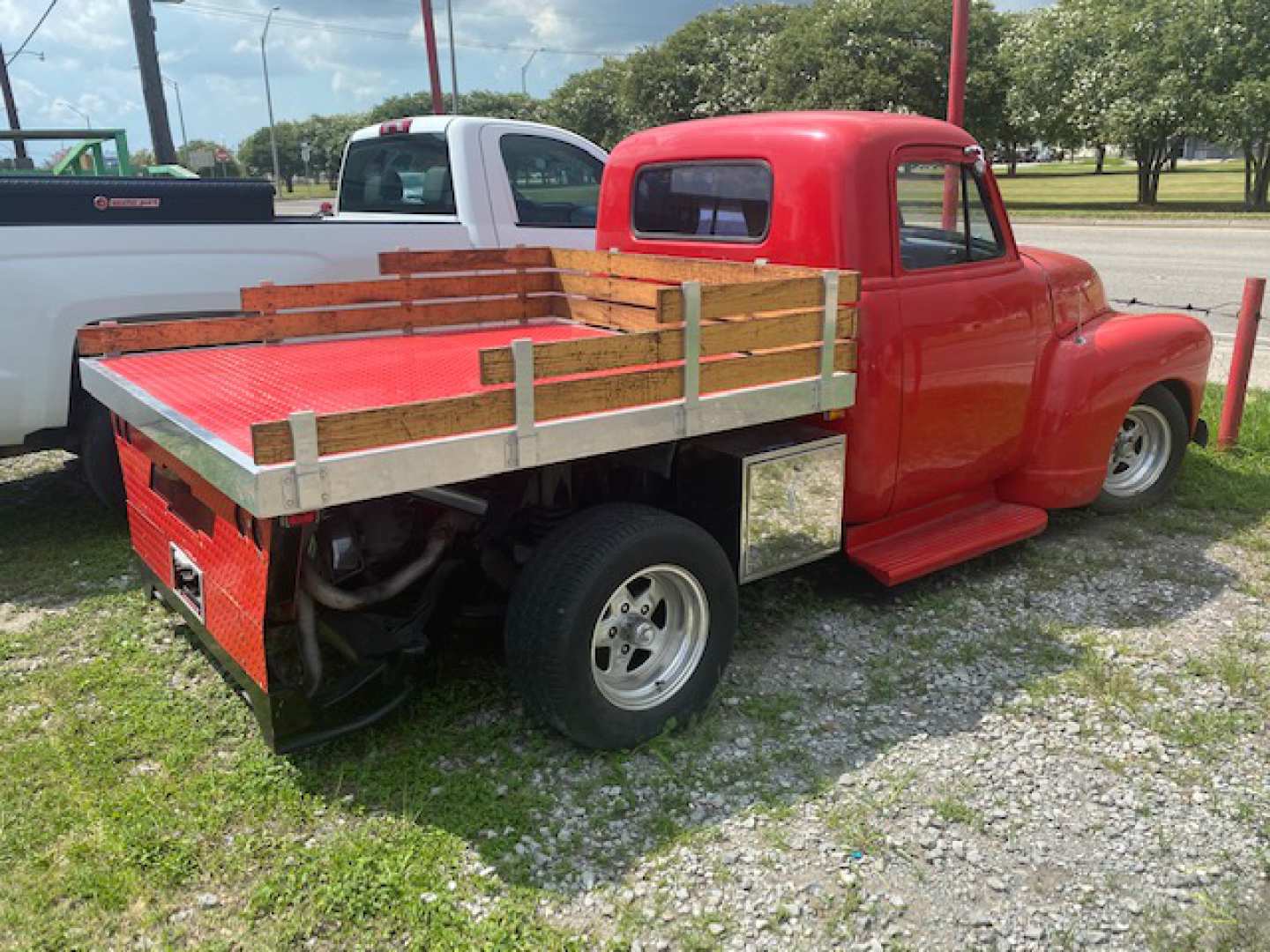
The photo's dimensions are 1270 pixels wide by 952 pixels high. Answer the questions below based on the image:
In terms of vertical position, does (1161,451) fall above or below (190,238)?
below

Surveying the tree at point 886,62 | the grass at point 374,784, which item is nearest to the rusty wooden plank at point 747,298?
the grass at point 374,784

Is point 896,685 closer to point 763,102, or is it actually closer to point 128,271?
point 128,271

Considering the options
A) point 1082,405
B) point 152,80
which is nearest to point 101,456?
point 1082,405

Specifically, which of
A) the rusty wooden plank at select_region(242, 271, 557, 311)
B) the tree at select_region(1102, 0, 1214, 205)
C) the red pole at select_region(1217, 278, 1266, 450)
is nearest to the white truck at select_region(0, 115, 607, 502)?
the rusty wooden plank at select_region(242, 271, 557, 311)

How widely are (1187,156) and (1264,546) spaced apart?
380ft

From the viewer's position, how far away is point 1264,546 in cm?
507

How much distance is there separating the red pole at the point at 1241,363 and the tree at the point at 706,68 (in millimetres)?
42907

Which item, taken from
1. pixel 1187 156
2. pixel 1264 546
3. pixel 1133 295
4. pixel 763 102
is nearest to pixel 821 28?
pixel 763 102

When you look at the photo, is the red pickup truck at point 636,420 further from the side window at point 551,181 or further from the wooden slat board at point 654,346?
the side window at point 551,181

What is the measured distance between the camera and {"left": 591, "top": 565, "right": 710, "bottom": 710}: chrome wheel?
3.43m

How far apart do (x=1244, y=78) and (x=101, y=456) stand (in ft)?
95.5

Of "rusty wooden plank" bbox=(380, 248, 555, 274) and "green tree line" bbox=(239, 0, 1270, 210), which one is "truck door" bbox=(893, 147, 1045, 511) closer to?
"rusty wooden plank" bbox=(380, 248, 555, 274)

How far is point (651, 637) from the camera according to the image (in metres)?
3.52

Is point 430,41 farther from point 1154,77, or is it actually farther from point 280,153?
point 280,153
